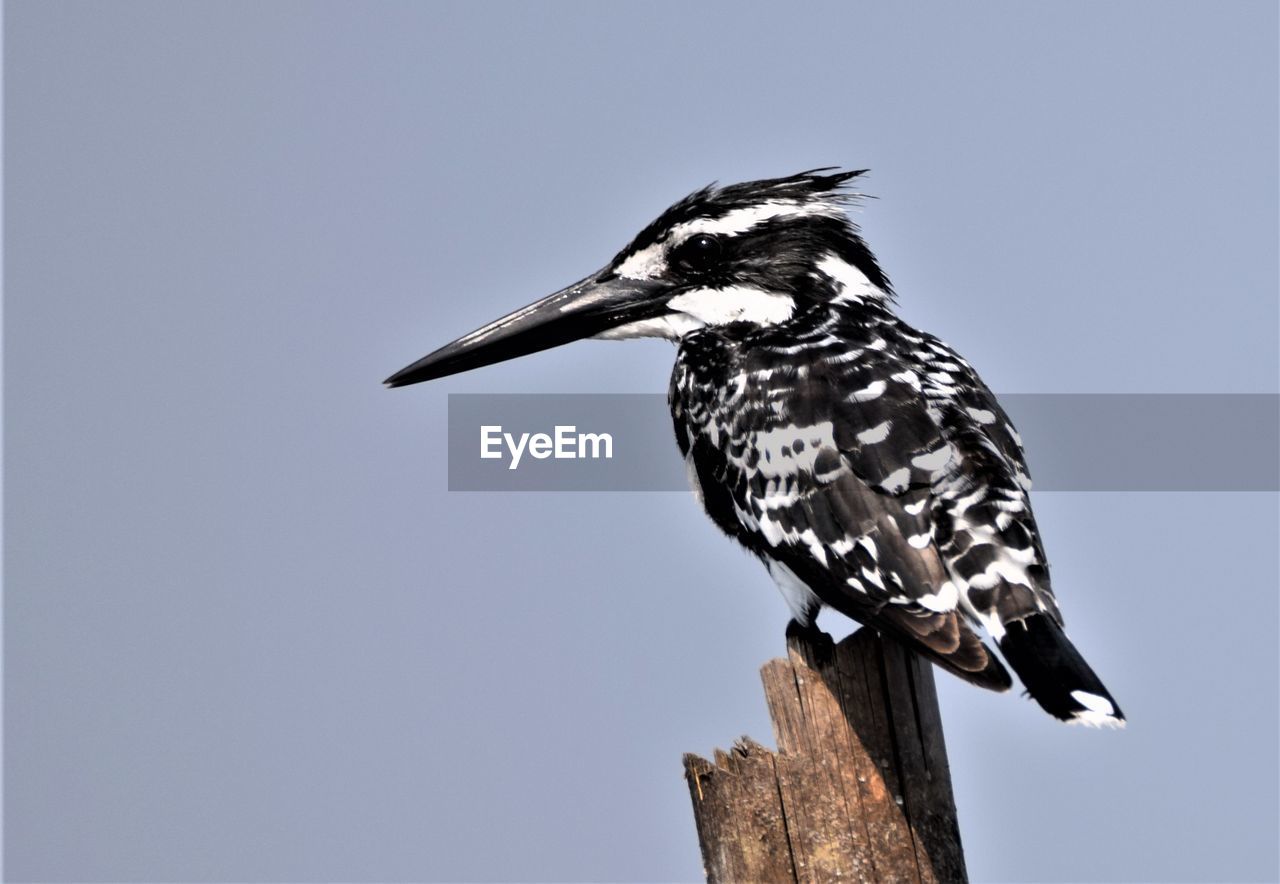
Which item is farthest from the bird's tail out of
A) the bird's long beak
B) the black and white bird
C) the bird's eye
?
the bird's long beak

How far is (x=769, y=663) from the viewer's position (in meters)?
4.95

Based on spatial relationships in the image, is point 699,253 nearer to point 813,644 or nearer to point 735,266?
point 735,266

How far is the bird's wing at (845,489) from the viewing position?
5.07 m

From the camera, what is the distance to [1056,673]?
4.74 metres

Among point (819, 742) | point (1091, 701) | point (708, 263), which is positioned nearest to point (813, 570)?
point (819, 742)

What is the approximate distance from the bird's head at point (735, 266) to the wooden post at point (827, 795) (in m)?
2.11

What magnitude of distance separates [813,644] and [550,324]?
236 cm

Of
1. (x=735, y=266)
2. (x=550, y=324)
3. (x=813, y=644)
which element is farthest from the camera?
(x=550, y=324)

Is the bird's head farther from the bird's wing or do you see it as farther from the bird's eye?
the bird's wing

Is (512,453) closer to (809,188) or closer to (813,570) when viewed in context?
(809,188)

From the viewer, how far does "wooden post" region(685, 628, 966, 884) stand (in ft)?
15.7

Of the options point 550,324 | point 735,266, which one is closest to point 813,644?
point 735,266

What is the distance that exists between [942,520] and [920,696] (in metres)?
0.63

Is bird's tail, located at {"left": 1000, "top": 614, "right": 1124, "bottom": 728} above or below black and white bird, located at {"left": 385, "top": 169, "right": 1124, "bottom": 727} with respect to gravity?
below
